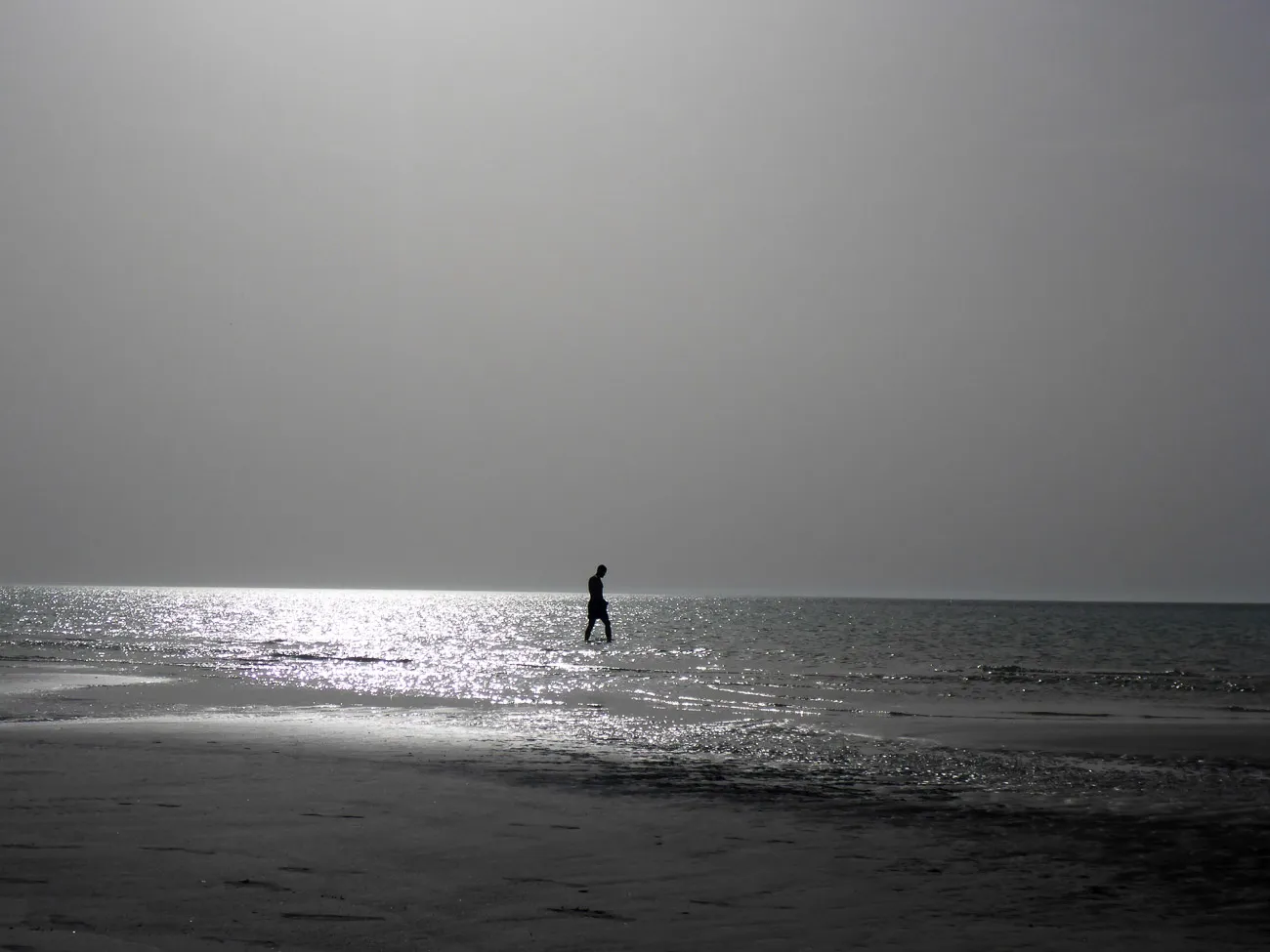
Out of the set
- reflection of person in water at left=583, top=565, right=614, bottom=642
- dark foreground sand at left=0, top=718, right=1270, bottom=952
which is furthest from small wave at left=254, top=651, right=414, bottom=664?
dark foreground sand at left=0, top=718, right=1270, bottom=952

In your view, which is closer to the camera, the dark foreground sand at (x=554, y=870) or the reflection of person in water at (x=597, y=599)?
the dark foreground sand at (x=554, y=870)

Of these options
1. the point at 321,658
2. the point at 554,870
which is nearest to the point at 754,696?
the point at 554,870

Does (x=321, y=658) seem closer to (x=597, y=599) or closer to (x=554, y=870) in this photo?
(x=597, y=599)

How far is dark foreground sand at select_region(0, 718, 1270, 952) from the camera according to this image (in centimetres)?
612

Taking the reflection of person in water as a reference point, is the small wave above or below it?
below

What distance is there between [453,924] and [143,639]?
4589cm

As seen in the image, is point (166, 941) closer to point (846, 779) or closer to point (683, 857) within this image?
point (683, 857)

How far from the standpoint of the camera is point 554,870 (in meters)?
7.57

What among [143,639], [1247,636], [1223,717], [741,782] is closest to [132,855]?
[741,782]

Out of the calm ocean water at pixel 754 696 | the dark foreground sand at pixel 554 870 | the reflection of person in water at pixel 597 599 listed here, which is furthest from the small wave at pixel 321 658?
the dark foreground sand at pixel 554 870

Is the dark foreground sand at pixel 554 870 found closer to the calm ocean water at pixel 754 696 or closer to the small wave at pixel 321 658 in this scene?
the calm ocean water at pixel 754 696

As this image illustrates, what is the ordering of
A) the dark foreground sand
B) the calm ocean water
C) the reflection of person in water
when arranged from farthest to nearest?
the reflection of person in water < the calm ocean water < the dark foreground sand

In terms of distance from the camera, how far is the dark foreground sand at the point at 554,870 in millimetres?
6121

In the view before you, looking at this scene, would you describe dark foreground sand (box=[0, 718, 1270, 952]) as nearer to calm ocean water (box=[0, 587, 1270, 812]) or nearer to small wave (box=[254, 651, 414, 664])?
calm ocean water (box=[0, 587, 1270, 812])
